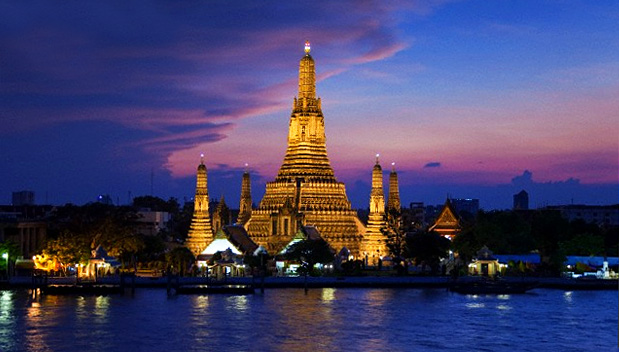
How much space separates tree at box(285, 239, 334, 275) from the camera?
3123 inches

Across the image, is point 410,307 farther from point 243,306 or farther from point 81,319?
point 81,319

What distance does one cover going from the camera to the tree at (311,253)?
260ft

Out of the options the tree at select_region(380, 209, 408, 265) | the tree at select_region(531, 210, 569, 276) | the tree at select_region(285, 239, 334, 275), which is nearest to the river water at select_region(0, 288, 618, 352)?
the tree at select_region(285, 239, 334, 275)

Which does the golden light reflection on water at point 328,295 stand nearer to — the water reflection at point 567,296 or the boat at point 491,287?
the boat at point 491,287

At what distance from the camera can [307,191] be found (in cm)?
9300

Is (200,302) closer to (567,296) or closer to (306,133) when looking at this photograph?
(567,296)

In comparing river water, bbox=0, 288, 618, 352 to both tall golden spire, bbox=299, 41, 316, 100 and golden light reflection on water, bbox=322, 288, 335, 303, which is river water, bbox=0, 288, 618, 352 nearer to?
golden light reflection on water, bbox=322, 288, 335, 303

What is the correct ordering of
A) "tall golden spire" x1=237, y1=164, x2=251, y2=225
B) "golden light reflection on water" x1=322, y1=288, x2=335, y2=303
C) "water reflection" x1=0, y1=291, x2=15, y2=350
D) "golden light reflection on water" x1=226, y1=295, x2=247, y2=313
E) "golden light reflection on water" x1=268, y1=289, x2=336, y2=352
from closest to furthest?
"golden light reflection on water" x1=268, y1=289, x2=336, y2=352, "water reflection" x1=0, y1=291, x2=15, y2=350, "golden light reflection on water" x1=226, y1=295, x2=247, y2=313, "golden light reflection on water" x1=322, y1=288, x2=335, y2=303, "tall golden spire" x1=237, y1=164, x2=251, y2=225

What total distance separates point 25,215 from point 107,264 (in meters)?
27.6

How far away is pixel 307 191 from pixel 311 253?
14.3m

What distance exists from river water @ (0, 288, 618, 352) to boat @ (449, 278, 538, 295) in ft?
4.45

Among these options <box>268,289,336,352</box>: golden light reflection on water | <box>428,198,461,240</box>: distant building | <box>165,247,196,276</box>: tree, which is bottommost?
<box>268,289,336,352</box>: golden light reflection on water

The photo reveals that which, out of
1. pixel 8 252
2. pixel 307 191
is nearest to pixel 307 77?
pixel 307 191

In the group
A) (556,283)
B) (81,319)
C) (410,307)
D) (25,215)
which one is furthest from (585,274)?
(25,215)
